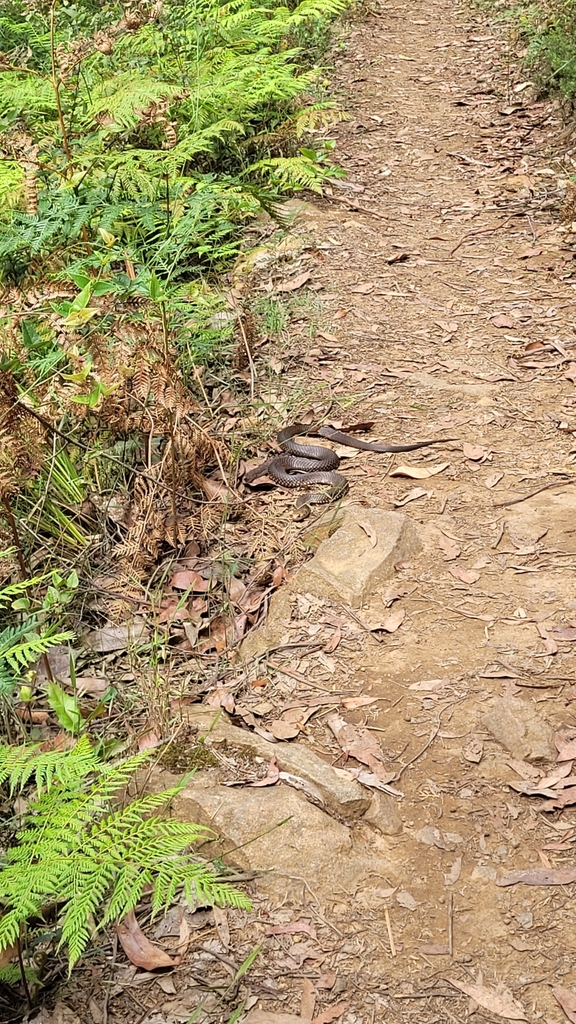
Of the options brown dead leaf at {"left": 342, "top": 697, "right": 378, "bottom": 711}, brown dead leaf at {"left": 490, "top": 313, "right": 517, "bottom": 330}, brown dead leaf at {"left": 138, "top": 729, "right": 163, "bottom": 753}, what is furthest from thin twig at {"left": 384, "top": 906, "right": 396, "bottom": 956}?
brown dead leaf at {"left": 490, "top": 313, "right": 517, "bottom": 330}

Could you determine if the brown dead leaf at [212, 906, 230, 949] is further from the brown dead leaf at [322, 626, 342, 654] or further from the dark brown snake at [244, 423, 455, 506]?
the dark brown snake at [244, 423, 455, 506]

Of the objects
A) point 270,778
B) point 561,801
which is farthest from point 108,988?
point 561,801

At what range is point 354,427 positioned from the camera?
15.7 ft

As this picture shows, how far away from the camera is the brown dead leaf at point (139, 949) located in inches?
94.2

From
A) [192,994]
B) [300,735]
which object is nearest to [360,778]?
[300,735]

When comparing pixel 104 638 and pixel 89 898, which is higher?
pixel 89 898

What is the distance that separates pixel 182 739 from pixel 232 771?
0.21 meters

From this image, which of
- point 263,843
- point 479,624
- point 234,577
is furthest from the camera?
point 234,577

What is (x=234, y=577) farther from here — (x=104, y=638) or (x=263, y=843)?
(x=263, y=843)

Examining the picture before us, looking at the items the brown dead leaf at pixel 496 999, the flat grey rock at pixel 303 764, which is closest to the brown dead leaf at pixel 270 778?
the flat grey rock at pixel 303 764

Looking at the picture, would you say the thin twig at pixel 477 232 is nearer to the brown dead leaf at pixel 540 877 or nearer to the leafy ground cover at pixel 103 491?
the leafy ground cover at pixel 103 491

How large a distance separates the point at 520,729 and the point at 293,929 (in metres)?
1.00

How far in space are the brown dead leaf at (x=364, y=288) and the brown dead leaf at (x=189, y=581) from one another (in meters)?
2.87

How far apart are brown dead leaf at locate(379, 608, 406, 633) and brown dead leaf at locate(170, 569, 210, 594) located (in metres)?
0.81
